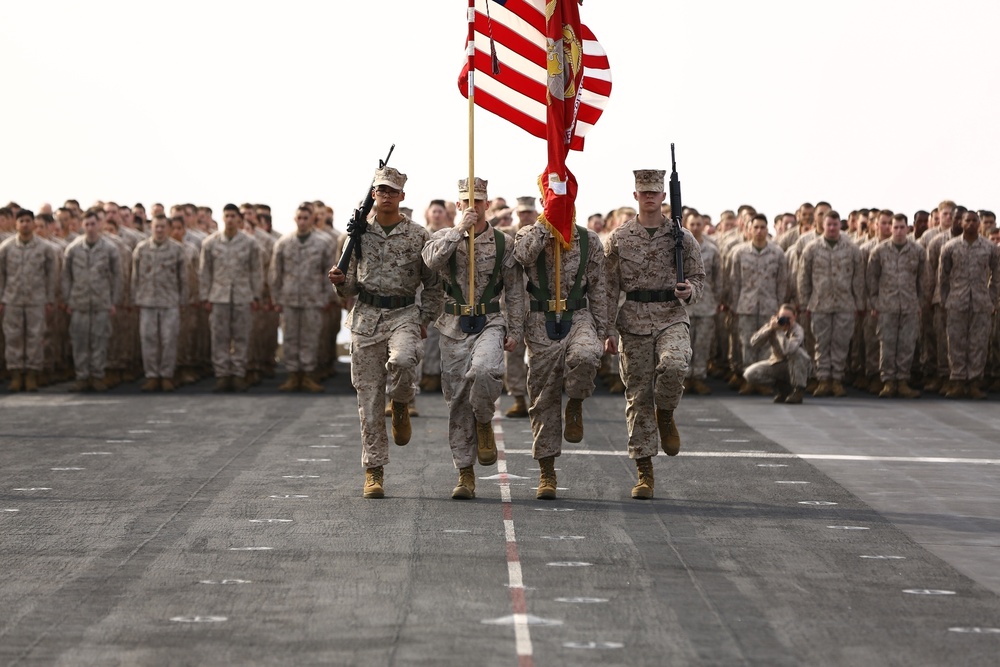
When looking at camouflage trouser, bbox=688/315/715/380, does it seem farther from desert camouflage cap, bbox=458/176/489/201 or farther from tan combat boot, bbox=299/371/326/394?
desert camouflage cap, bbox=458/176/489/201

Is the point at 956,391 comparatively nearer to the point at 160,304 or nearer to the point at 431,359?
the point at 431,359

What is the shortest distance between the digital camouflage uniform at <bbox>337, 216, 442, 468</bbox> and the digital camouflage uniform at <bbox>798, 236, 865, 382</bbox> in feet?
32.8

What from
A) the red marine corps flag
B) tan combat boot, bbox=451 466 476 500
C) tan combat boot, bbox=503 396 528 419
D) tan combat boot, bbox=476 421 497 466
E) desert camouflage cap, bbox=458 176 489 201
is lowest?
tan combat boot, bbox=451 466 476 500

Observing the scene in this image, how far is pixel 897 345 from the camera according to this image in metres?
20.0

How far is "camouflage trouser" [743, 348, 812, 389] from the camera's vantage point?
18.4 m

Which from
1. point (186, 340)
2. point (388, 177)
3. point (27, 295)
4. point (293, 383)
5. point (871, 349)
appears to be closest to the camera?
point (388, 177)

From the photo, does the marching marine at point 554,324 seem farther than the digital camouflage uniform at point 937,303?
No

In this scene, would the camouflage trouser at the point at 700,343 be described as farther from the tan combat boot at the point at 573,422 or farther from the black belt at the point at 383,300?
the black belt at the point at 383,300

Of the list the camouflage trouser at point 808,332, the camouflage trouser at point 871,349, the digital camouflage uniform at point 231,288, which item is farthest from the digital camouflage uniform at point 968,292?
the digital camouflage uniform at point 231,288

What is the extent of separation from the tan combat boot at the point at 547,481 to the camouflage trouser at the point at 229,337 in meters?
9.72

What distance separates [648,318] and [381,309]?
6.21ft

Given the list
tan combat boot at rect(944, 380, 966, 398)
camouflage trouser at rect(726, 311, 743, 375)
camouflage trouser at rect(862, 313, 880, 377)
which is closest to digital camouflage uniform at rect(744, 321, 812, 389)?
camouflage trouser at rect(726, 311, 743, 375)

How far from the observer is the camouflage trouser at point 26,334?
2012 centimetres

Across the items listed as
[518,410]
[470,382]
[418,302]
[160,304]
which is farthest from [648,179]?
[160,304]
